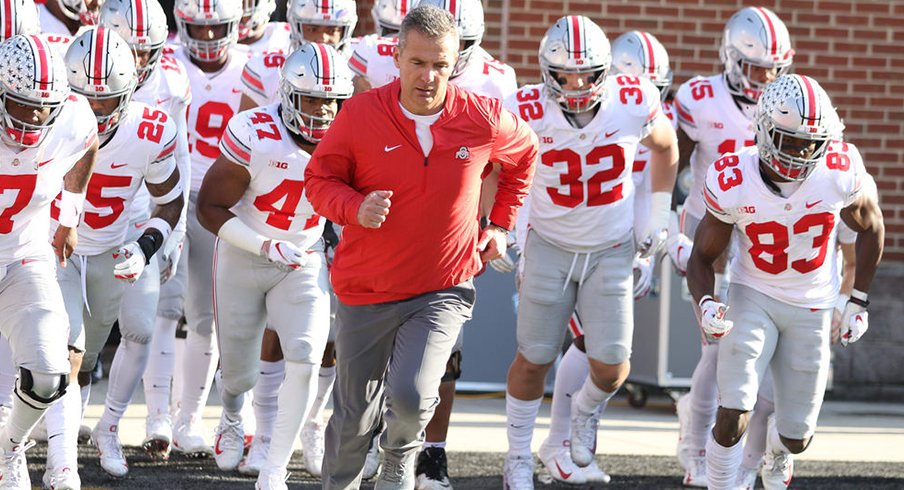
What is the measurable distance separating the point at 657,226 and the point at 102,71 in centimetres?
234

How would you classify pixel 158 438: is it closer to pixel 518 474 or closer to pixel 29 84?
pixel 518 474

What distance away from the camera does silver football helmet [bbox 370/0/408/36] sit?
7.47 m

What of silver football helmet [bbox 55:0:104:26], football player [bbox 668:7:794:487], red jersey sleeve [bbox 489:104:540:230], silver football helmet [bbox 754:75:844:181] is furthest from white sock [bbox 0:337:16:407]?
silver football helmet [bbox 754:75:844:181]

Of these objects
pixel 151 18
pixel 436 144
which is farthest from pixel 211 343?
pixel 436 144

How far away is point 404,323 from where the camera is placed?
5125 millimetres

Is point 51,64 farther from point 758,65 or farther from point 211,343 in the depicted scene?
point 758,65

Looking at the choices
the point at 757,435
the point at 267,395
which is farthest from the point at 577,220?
the point at 267,395

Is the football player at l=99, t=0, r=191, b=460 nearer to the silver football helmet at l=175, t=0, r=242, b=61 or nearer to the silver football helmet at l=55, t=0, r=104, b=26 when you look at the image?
the silver football helmet at l=175, t=0, r=242, b=61

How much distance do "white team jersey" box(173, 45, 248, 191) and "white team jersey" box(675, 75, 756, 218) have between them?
6.64ft

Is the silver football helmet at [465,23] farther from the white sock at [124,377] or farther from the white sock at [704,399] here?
the white sock at [124,377]

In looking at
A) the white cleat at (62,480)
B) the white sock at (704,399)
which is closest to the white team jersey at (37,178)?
the white cleat at (62,480)

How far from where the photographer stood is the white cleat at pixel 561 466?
22.9 ft

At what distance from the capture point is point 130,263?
6.03m

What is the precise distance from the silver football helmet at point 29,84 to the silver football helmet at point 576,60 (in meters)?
1.97
